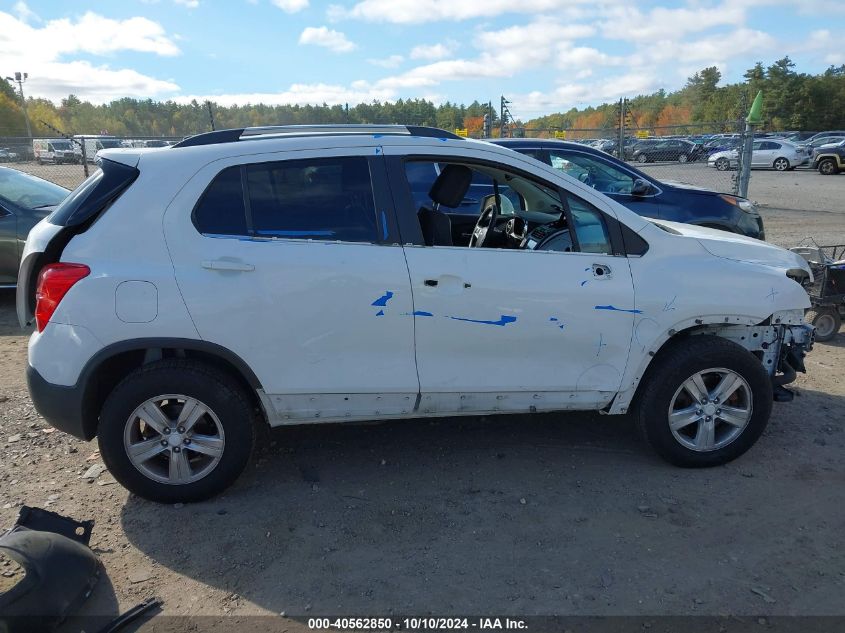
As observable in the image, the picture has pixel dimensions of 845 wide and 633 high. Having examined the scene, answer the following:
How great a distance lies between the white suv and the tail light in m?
0.01

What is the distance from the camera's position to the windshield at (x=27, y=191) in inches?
293

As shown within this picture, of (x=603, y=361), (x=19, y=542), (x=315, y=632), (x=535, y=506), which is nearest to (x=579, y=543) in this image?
(x=535, y=506)

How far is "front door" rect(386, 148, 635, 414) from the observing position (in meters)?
3.37

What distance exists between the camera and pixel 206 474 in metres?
3.42

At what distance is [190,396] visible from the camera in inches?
130

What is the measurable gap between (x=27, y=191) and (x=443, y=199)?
6223mm

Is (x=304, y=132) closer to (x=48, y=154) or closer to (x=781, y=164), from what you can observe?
(x=48, y=154)

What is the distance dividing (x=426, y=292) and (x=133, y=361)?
1657 mm

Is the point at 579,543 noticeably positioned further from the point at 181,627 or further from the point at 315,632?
the point at 181,627

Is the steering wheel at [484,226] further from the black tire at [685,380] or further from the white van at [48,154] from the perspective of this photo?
the white van at [48,154]

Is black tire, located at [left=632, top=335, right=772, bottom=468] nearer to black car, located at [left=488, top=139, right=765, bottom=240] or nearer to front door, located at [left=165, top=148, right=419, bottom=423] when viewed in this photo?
front door, located at [left=165, top=148, right=419, bottom=423]

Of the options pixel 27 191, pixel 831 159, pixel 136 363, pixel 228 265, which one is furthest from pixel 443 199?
pixel 831 159

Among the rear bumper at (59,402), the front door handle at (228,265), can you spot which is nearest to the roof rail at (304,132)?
the front door handle at (228,265)

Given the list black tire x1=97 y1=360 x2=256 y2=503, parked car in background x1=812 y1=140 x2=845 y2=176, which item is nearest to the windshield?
black tire x1=97 y1=360 x2=256 y2=503
